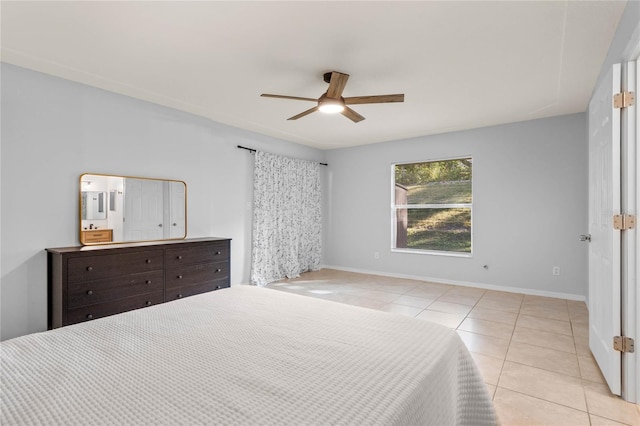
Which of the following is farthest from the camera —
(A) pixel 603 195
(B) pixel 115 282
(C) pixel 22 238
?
(B) pixel 115 282

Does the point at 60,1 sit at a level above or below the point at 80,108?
above

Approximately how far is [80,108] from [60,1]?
1.46 meters

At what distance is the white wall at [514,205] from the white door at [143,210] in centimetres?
358

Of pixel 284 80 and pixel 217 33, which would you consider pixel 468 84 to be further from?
pixel 217 33

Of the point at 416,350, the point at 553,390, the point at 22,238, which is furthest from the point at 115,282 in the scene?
the point at 553,390

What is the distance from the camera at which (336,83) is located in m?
2.60

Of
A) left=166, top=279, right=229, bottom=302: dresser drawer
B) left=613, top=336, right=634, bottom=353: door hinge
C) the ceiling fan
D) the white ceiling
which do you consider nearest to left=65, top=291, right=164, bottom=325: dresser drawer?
left=166, top=279, right=229, bottom=302: dresser drawer

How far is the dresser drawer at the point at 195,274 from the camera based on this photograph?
135 inches

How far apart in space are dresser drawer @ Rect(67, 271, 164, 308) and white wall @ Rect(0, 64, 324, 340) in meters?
0.45

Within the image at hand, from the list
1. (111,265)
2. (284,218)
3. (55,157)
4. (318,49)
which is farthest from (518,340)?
(55,157)

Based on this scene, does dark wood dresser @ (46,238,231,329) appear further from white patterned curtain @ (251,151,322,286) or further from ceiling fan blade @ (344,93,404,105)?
ceiling fan blade @ (344,93,404,105)

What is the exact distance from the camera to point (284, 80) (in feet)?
9.89

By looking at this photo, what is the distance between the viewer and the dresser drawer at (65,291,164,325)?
2.72 m

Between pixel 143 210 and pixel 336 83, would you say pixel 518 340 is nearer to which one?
pixel 336 83
